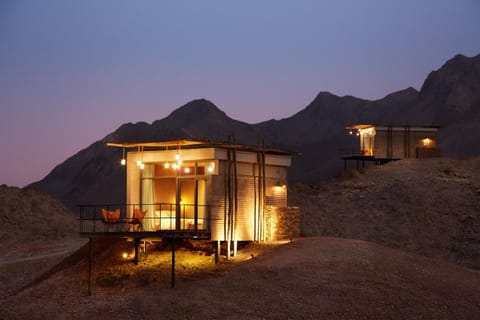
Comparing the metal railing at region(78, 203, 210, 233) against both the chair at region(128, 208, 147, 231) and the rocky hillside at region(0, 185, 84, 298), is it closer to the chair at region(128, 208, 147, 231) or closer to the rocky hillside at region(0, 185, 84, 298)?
the chair at region(128, 208, 147, 231)

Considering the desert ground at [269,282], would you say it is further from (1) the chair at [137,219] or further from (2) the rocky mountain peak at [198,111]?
(2) the rocky mountain peak at [198,111]

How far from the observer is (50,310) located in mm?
21625

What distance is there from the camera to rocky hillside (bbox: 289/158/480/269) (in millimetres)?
39312

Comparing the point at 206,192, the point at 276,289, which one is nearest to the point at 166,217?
the point at 206,192

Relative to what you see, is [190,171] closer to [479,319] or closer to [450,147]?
[479,319]

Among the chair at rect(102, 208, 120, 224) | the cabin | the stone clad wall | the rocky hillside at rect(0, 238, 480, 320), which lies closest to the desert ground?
the rocky hillside at rect(0, 238, 480, 320)

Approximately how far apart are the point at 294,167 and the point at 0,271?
104063 millimetres

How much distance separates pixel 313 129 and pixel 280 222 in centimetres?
13627

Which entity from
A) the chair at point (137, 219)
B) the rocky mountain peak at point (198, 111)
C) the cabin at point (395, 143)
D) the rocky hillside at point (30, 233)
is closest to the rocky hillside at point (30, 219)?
the rocky hillside at point (30, 233)

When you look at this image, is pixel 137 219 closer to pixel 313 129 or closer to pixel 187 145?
pixel 187 145

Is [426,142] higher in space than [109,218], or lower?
higher

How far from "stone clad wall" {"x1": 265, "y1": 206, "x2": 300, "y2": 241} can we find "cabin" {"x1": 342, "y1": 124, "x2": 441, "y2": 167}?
1226 inches

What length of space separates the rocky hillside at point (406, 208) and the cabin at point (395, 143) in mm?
4977

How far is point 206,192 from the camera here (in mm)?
27031
